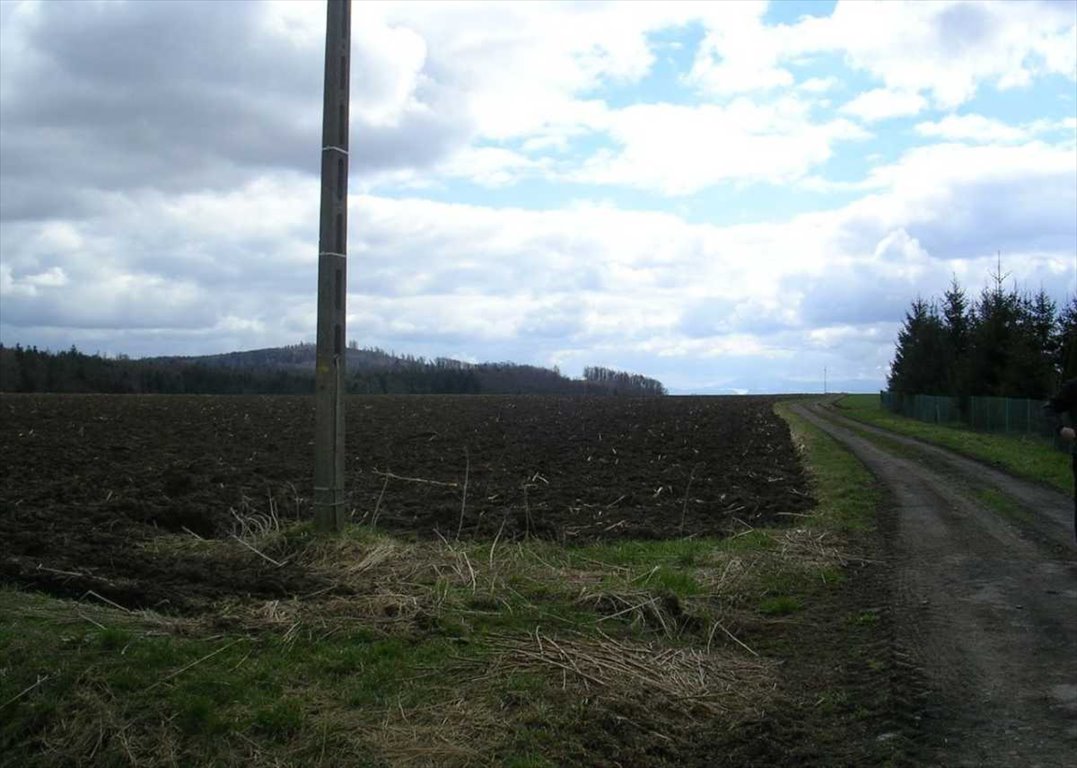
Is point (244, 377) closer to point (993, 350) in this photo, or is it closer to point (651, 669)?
point (993, 350)

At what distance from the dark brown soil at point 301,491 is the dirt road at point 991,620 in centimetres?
278

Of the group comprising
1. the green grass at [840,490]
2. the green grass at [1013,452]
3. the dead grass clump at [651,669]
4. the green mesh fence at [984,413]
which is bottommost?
the dead grass clump at [651,669]

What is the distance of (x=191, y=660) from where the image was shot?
20.3 feet

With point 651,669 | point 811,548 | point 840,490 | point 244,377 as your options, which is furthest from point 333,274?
point 244,377

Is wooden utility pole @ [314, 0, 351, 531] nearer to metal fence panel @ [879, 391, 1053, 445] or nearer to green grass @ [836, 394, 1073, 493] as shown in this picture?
green grass @ [836, 394, 1073, 493]

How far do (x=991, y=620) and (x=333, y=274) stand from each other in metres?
6.74

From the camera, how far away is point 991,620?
7629mm

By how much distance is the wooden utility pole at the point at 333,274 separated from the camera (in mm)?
9781

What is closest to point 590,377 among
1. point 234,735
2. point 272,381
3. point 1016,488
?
point 272,381

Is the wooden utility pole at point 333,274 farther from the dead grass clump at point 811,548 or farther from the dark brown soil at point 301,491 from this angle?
the dead grass clump at point 811,548

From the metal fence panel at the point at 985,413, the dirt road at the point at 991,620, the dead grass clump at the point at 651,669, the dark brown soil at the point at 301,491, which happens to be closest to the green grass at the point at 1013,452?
the metal fence panel at the point at 985,413

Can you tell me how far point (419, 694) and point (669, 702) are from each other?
1.52m

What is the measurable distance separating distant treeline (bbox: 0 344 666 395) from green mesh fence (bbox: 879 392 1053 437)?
8660 centimetres

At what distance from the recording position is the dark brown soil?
29.7 feet
